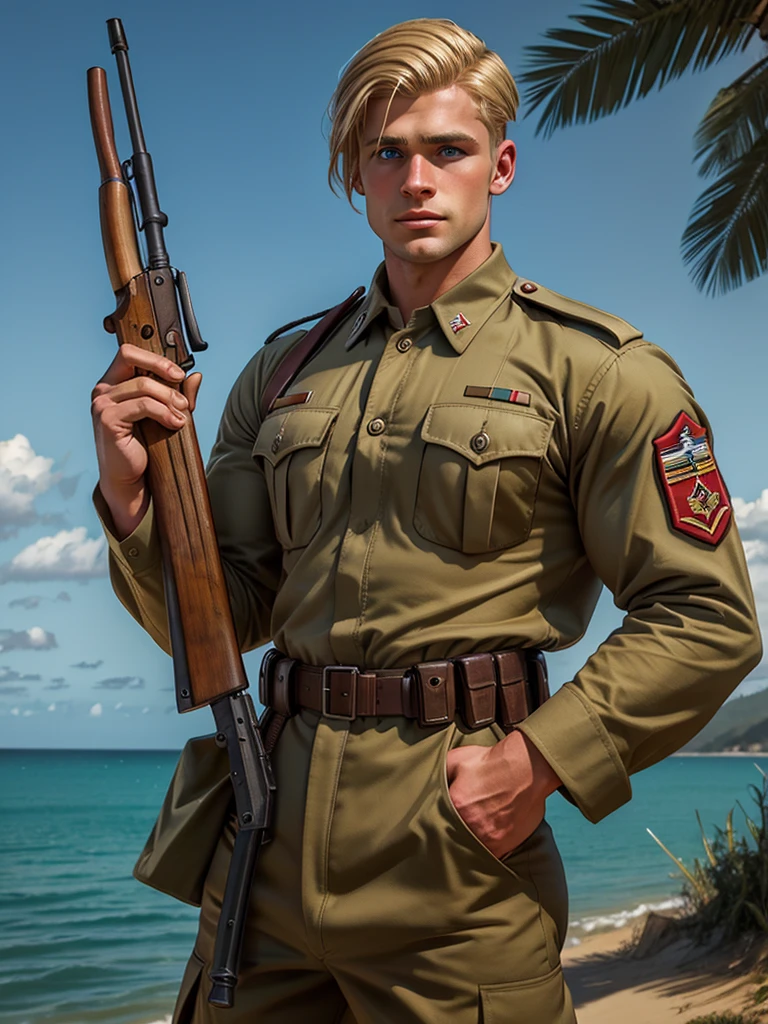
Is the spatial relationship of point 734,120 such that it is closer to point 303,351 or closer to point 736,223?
point 736,223

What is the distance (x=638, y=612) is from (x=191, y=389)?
0.97m

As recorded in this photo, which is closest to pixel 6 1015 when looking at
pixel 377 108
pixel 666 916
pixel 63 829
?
pixel 666 916

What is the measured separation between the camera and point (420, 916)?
179 cm

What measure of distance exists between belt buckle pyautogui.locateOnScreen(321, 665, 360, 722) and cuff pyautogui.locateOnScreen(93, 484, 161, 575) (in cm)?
48

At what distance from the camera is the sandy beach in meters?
5.57

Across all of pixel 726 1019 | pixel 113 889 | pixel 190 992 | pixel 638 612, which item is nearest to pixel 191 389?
pixel 638 612

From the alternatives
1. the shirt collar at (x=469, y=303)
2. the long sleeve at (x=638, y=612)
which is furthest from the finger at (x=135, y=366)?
the long sleeve at (x=638, y=612)

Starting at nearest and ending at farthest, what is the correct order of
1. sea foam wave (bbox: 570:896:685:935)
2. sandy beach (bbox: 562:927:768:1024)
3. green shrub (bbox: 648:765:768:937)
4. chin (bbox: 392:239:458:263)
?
chin (bbox: 392:239:458:263)
sandy beach (bbox: 562:927:768:1024)
green shrub (bbox: 648:765:768:937)
sea foam wave (bbox: 570:896:685:935)

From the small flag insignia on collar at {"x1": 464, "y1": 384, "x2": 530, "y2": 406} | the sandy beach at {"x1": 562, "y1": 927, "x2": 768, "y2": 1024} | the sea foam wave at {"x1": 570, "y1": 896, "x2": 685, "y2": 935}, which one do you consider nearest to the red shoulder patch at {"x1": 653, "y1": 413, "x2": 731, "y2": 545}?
the small flag insignia on collar at {"x1": 464, "y1": 384, "x2": 530, "y2": 406}

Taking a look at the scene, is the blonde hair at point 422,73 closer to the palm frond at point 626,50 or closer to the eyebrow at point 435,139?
the eyebrow at point 435,139

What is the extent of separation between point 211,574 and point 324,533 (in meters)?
0.25

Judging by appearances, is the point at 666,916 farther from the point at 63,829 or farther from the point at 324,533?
the point at 63,829

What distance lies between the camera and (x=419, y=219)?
206 centimetres

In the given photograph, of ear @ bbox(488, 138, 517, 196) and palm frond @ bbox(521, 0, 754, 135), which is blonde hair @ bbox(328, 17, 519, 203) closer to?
ear @ bbox(488, 138, 517, 196)
